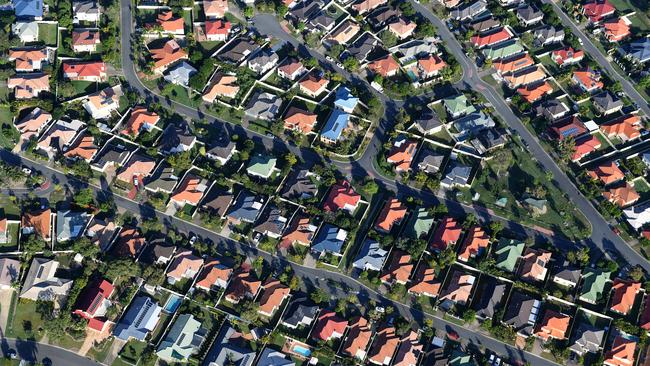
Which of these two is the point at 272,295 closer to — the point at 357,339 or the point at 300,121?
the point at 357,339

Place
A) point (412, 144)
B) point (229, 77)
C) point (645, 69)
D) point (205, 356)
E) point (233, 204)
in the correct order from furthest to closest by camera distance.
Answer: point (645, 69), point (229, 77), point (412, 144), point (233, 204), point (205, 356)

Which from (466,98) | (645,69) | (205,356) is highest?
(645,69)

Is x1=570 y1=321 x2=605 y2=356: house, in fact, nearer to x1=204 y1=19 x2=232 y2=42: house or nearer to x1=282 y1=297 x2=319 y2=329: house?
x1=282 y1=297 x2=319 y2=329: house

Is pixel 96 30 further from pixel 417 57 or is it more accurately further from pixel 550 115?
pixel 550 115

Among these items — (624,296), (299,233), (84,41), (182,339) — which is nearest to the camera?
(182,339)

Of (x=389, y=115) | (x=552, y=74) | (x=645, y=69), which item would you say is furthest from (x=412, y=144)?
(x=645, y=69)

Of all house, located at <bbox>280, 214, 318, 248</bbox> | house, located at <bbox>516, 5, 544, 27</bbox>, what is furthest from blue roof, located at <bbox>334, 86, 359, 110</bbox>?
house, located at <bbox>516, 5, 544, 27</bbox>

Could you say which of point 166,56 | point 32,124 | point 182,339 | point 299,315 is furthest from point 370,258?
point 32,124

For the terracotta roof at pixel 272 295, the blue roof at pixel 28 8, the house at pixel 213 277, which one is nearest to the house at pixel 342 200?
the terracotta roof at pixel 272 295
